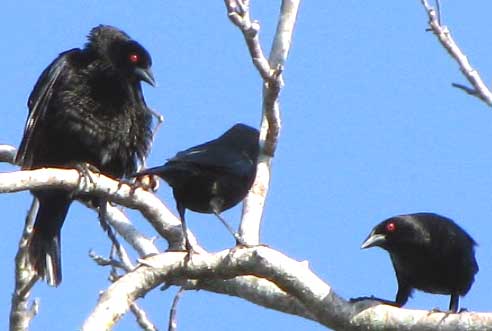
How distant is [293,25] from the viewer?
6.62m

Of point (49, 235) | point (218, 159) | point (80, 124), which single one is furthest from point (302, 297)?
point (49, 235)

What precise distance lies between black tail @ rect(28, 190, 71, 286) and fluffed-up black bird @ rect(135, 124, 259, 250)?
1.51 meters

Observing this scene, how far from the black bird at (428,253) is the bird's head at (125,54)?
215 cm

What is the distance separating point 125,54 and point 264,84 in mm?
2505

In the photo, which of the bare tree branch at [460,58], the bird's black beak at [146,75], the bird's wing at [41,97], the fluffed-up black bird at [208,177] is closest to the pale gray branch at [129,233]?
the fluffed-up black bird at [208,177]

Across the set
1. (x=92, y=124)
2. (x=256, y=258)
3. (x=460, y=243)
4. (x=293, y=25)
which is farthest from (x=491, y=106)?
(x=92, y=124)

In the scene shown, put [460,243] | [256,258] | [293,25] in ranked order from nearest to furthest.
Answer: [256,258] → [293,25] → [460,243]

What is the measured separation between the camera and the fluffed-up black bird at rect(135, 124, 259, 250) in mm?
6602

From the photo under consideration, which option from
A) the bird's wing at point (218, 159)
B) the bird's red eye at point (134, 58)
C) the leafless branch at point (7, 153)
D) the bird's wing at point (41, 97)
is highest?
the bird's red eye at point (134, 58)

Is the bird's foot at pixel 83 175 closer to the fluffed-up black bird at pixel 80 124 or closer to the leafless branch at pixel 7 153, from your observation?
the fluffed-up black bird at pixel 80 124

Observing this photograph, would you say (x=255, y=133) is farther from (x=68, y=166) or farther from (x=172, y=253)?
(x=172, y=253)

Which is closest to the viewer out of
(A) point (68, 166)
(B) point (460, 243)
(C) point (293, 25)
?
(C) point (293, 25)

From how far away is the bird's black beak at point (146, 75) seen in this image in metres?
8.33

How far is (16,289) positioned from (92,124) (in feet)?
7.04
